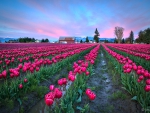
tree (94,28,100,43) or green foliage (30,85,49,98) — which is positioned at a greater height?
tree (94,28,100,43)

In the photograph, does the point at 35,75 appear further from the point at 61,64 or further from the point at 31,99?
the point at 61,64

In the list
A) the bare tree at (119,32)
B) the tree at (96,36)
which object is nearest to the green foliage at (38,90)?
the bare tree at (119,32)

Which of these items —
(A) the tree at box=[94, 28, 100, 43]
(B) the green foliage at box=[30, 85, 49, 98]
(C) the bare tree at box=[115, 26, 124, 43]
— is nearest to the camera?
(B) the green foliage at box=[30, 85, 49, 98]

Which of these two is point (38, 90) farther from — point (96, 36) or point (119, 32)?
point (96, 36)

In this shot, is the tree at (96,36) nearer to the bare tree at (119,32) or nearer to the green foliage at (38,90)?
the bare tree at (119,32)

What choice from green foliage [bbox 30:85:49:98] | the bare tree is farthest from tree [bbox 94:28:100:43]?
→ green foliage [bbox 30:85:49:98]

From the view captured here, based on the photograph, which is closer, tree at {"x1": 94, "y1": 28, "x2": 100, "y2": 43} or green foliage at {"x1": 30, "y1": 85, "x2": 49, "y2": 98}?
green foliage at {"x1": 30, "y1": 85, "x2": 49, "y2": 98}

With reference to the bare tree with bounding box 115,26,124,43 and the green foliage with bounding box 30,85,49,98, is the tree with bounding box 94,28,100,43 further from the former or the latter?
the green foliage with bounding box 30,85,49,98

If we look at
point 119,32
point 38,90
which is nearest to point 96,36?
point 119,32

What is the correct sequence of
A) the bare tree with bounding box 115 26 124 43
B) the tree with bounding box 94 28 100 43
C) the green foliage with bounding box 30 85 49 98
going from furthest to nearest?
the tree with bounding box 94 28 100 43 < the bare tree with bounding box 115 26 124 43 < the green foliage with bounding box 30 85 49 98

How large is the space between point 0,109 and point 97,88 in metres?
3.54

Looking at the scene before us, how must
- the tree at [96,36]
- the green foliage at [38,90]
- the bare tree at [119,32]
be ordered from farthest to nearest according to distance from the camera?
the tree at [96,36] → the bare tree at [119,32] → the green foliage at [38,90]

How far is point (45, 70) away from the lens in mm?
6449

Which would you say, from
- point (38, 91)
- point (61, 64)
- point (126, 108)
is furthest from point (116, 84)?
point (61, 64)
